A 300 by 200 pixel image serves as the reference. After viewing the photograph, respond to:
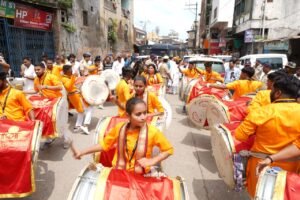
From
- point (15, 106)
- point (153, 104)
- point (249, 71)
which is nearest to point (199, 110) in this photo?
point (249, 71)

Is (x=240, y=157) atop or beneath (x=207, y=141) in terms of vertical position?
atop

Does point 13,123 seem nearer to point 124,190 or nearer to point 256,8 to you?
point 124,190

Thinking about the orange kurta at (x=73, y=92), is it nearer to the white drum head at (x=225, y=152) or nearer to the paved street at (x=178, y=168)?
the paved street at (x=178, y=168)

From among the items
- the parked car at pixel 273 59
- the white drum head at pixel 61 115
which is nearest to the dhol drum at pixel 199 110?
the white drum head at pixel 61 115

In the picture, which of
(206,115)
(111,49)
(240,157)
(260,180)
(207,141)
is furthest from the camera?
(111,49)

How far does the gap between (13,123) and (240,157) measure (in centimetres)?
269

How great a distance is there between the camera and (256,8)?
75.7ft

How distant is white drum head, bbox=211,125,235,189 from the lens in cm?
313

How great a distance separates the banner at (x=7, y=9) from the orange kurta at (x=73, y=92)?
307 inches

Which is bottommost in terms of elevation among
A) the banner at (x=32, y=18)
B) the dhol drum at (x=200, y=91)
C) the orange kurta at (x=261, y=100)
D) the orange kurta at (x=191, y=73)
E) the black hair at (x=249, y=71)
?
the dhol drum at (x=200, y=91)

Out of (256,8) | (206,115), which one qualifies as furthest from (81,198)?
(256,8)

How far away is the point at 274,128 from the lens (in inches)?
104

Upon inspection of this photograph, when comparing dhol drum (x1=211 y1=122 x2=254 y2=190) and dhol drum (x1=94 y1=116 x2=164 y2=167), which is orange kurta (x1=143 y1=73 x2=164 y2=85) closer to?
dhol drum (x1=94 y1=116 x2=164 y2=167)

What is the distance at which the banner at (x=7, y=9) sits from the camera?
12.1 m
